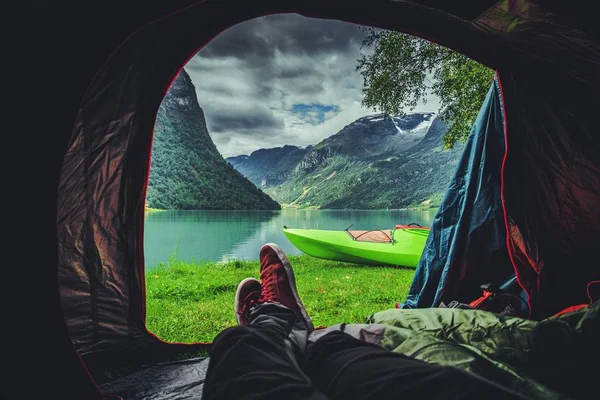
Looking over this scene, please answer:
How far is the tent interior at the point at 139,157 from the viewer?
118 cm

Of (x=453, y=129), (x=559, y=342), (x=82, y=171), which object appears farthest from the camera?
(x=453, y=129)

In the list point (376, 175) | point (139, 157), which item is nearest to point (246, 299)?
point (139, 157)

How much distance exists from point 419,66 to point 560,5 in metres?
5.64

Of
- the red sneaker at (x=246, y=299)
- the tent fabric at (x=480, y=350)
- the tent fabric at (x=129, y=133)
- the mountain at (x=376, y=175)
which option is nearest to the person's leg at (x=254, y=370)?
the tent fabric at (x=480, y=350)

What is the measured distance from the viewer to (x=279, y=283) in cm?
200

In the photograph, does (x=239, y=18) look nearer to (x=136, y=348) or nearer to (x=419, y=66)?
(x=136, y=348)

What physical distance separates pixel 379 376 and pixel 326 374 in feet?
0.67

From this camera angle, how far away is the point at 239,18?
63.1 inches

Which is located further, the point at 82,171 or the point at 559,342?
the point at 82,171

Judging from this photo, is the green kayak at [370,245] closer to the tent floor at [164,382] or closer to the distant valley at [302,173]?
the distant valley at [302,173]

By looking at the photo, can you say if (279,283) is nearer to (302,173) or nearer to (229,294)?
(229,294)

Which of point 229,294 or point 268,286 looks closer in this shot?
point 268,286

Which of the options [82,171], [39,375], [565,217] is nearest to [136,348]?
[39,375]

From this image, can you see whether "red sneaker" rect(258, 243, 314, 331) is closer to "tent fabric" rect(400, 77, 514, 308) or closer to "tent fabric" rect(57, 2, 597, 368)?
"tent fabric" rect(57, 2, 597, 368)
